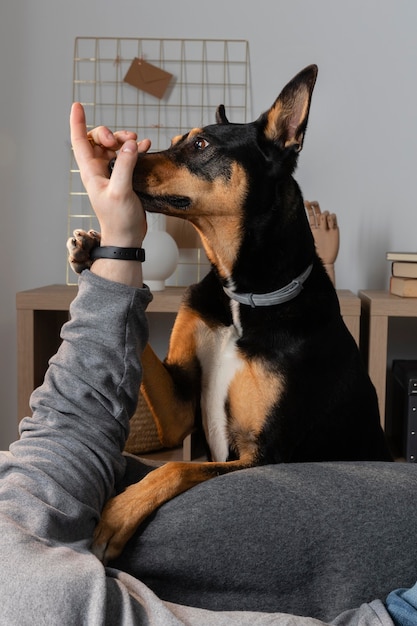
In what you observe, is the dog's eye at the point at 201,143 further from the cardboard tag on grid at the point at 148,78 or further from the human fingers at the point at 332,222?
the cardboard tag on grid at the point at 148,78

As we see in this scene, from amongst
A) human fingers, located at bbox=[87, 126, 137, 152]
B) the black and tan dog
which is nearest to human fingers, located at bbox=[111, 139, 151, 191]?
human fingers, located at bbox=[87, 126, 137, 152]

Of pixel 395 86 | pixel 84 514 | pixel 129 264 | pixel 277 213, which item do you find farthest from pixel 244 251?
pixel 395 86

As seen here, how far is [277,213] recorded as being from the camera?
1354mm

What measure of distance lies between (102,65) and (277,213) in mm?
1898

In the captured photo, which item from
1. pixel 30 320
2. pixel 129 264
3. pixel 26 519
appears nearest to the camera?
pixel 26 519

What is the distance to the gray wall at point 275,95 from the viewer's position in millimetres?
2945

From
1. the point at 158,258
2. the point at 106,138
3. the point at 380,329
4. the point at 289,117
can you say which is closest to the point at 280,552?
the point at 106,138

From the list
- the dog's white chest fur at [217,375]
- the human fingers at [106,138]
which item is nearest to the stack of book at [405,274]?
the dog's white chest fur at [217,375]

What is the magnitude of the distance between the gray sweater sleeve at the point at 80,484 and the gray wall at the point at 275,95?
2126 millimetres

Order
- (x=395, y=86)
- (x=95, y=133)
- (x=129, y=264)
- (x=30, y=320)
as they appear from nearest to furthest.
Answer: (x=129, y=264)
(x=95, y=133)
(x=30, y=320)
(x=395, y=86)

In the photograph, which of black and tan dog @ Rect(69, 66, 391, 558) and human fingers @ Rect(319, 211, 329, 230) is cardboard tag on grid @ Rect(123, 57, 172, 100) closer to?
human fingers @ Rect(319, 211, 329, 230)

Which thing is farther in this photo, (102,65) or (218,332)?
(102,65)

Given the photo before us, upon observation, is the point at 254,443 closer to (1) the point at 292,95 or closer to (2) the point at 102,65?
(1) the point at 292,95

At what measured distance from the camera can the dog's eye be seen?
1370 mm
